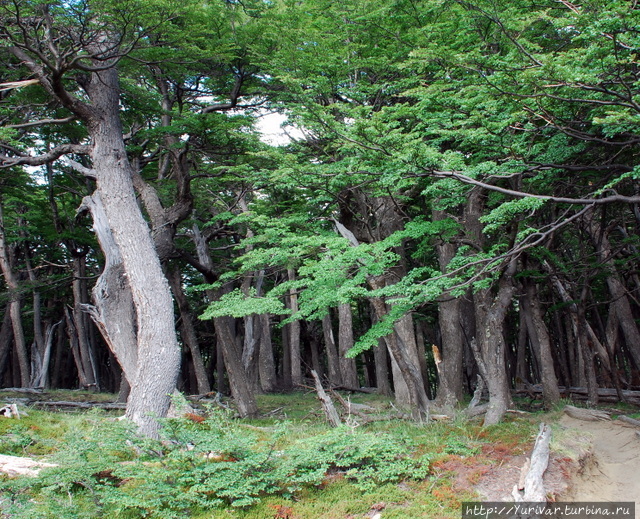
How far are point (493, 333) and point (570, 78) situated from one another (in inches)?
184

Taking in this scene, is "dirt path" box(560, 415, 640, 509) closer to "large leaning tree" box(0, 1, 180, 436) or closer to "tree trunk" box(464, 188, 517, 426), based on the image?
"tree trunk" box(464, 188, 517, 426)

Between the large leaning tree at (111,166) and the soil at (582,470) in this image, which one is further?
the large leaning tree at (111,166)

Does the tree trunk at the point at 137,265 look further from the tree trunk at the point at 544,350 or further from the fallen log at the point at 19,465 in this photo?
the tree trunk at the point at 544,350

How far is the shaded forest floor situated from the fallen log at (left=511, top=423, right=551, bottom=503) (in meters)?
0.23

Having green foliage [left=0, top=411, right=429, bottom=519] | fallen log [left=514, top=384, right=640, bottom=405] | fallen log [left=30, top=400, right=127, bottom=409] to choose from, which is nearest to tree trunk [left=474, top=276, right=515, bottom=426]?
green foliage [left=0, top=411, right=429, bottom=519]

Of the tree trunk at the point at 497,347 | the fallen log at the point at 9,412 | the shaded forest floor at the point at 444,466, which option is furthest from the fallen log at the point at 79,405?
the tree trunk at the point at 497,347

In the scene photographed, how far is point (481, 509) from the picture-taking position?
5098mm

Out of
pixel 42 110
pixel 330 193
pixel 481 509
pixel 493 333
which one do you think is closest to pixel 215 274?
pixel 330 193

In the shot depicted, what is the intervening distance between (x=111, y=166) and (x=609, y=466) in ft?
32.2

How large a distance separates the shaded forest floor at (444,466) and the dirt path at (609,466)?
0.05 feet

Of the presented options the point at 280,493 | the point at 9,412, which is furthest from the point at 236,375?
the point at 280,493

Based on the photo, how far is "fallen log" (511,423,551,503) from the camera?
5.00m

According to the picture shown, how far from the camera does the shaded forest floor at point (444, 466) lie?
4988 millimetres

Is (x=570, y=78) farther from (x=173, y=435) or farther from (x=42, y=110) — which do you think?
(x=42, y=110)
